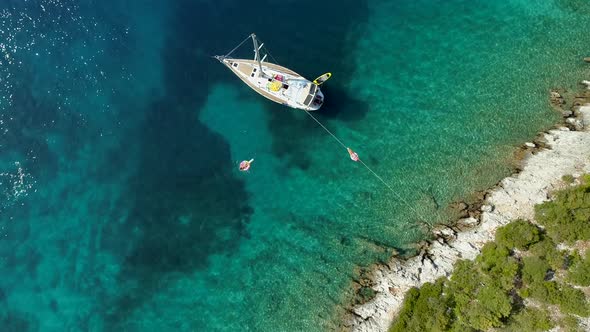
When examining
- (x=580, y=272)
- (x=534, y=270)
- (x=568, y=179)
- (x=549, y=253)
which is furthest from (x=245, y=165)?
(x=580, y=272)

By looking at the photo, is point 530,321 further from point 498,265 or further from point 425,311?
point 425,311

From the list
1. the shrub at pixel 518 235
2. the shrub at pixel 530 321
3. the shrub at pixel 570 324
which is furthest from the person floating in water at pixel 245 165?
the shrub at pixel 570 324

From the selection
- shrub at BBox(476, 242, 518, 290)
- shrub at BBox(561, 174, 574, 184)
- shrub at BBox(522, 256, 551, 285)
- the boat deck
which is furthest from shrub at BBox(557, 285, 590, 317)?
the boat deck

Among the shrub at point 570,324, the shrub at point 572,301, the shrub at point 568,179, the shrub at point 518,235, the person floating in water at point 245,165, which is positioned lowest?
the person floating in water at point 245,165

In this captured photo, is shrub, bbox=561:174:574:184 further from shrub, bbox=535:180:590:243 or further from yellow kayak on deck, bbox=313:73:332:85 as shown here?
yellow kayak on deck, bbox=313:73:332:85

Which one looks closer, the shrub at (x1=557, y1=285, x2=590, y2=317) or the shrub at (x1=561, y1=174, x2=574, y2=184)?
the shrub at (x1=557, y1=285, x2=590, y2=317)

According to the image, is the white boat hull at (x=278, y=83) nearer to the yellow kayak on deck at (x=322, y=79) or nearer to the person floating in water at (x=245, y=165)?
the yellow kayak on deck at (x=322, y=79)
